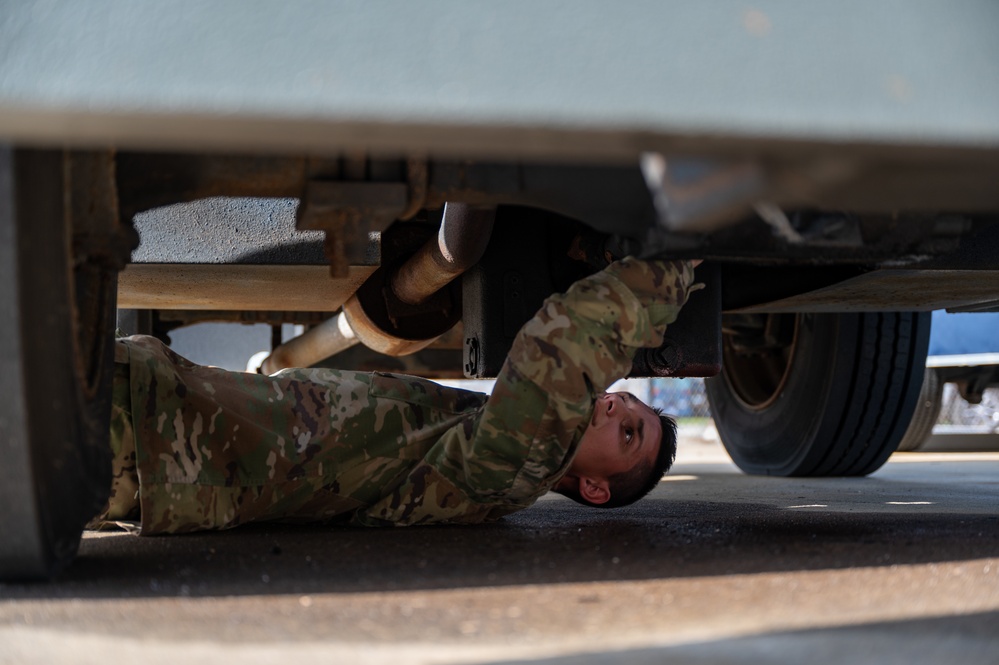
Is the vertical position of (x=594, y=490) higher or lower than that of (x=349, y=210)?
lower

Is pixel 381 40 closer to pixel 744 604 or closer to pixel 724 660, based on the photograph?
pixel 724 660

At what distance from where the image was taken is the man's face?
7.10ft

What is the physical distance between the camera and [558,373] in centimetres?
159

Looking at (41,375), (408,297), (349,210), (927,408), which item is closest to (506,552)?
(349,210)

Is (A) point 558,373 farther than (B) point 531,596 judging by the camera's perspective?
Yes

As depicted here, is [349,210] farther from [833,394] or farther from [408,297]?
[833,394]

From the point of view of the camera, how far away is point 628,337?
1566 millimetres

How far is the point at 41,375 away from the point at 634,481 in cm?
147

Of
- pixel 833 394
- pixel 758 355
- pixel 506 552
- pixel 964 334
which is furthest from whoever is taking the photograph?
pixel 964 334

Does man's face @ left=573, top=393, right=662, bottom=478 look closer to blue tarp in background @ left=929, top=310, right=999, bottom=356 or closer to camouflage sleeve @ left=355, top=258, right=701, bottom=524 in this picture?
camouflage sleeve @ left=355, top=258, right=701, bottom=524

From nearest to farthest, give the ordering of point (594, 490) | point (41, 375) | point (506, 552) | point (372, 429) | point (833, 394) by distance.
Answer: point (41, 375) → point (506, 552) → point (372, 429) → point (594, 490) → point (833, 394)

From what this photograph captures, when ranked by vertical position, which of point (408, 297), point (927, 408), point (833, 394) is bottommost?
point (927, 408)

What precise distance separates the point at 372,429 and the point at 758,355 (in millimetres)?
1900

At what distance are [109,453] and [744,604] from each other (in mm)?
844
